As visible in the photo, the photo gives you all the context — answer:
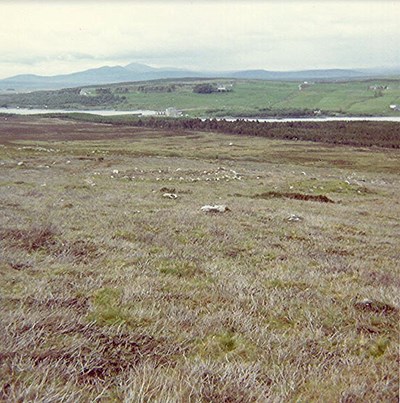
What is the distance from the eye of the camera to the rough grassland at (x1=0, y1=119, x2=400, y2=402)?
398 centimetres

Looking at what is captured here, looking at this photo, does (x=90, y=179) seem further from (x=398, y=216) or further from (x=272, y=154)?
(x=272, y=154)

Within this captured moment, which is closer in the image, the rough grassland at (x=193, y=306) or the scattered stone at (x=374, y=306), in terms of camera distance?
the rough grassland at (x=193, y=306)

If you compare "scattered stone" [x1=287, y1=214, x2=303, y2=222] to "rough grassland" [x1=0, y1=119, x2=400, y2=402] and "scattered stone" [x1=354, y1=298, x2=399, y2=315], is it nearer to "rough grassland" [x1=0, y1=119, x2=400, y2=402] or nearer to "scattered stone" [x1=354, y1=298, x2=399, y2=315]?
"rough grassland" [x1=0, y1=119, x2=400, y2=402]

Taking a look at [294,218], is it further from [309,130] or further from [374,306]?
[309,130]

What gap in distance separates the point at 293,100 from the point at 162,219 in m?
195

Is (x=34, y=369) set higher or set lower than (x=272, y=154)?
higher

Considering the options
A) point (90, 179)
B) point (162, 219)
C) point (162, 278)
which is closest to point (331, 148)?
point (90, 179)

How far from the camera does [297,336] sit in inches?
212

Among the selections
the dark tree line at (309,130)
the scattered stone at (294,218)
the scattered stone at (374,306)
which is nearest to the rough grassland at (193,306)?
the scattered stone at (374,306)

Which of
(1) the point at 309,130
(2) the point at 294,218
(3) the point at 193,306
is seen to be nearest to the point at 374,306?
(3) the point at 193,306

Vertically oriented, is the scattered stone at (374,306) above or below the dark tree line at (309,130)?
above

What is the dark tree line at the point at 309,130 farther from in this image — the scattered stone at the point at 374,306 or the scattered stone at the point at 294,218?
the scattered stone at the point at 374,306

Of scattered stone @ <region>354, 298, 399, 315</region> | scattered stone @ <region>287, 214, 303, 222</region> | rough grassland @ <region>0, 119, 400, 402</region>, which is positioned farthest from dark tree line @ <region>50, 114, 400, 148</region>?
scattered stone @ <region>354, 298, 399, 315</region>

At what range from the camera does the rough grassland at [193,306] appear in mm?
3977
